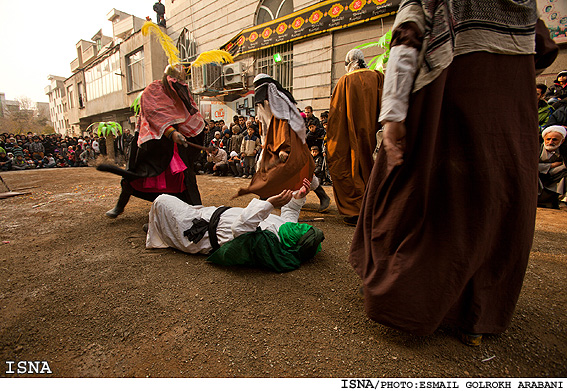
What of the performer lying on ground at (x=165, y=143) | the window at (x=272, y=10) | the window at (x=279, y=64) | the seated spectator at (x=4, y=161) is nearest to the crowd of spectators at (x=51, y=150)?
the seated spectator at (x=4, y=161)

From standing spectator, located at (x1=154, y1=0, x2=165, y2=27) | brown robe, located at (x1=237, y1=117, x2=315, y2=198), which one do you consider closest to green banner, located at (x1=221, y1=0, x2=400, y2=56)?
brown robe, located at (x1=237, y1=117, x2=315, y2=198)

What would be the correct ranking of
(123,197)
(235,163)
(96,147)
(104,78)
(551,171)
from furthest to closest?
(104,78) < (96,147) < (235,163) < (551,171) < (123,197)

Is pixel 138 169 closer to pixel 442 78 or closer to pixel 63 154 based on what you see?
pixel 442 78

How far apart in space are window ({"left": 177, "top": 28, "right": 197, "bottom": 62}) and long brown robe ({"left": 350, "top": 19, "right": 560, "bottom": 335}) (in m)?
14.9

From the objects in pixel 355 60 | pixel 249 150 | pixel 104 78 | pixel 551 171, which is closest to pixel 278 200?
pixel 355 60

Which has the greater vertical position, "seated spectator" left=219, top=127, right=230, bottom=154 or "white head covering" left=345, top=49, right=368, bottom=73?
"white head covering" left=345, top=49, right=368, bottom=73

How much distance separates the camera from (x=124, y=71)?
18.6 meters

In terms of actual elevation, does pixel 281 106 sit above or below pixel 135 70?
below

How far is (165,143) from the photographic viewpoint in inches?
117

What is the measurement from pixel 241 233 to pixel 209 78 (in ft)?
39.8

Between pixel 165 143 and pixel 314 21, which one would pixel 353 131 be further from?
pixel 314 21

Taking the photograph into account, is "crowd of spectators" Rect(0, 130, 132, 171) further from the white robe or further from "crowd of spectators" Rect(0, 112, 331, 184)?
the white robe

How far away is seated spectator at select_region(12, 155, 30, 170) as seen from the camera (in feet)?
37.3
